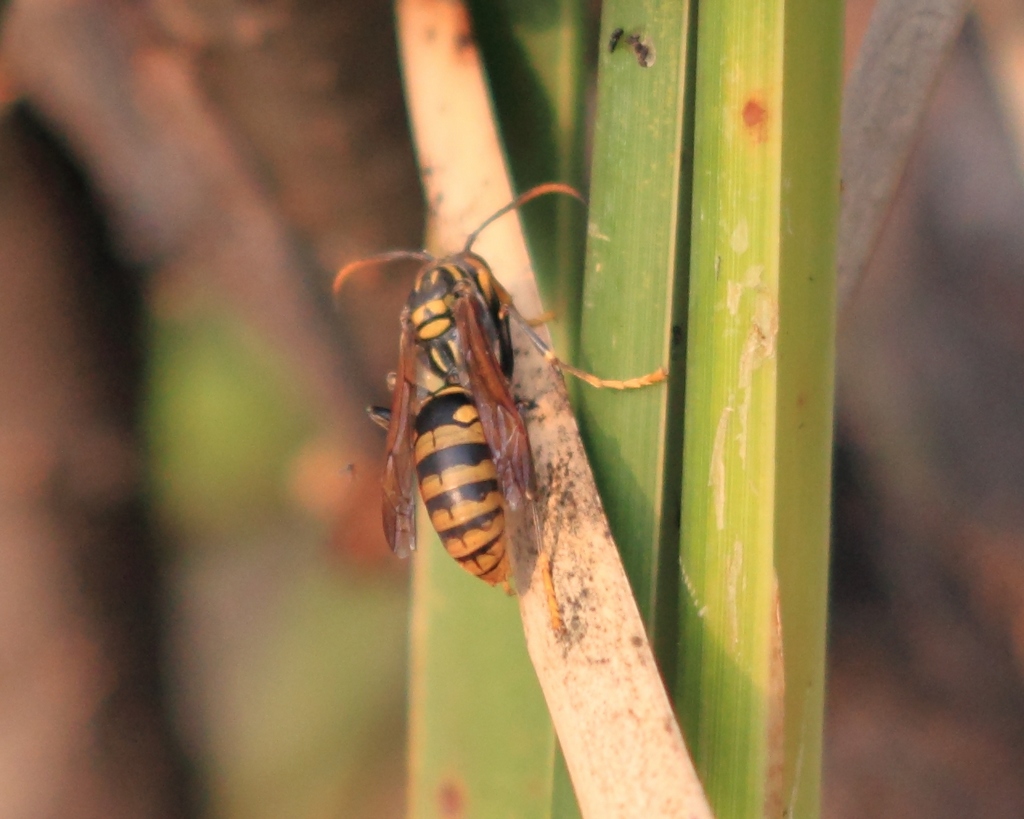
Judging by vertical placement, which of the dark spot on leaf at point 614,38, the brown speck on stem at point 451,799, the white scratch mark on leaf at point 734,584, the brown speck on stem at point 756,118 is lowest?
the brown speck on stem at point 451,799

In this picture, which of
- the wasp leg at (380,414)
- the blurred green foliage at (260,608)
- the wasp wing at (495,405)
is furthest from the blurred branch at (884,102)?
the blurred green foliage at (260,608)

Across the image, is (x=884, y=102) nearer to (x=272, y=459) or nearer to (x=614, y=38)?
(x=614, y=38)

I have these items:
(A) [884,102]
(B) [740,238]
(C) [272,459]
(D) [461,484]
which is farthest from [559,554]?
(C) [272,459]

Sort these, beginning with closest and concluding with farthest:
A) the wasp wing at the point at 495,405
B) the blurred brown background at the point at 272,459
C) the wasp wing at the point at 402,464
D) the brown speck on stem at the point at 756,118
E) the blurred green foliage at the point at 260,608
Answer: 1. the brown speck on stem at the point at 756,118
2. the wasp wing at the point at 495,405
3. the wasp wing at the point at 402,464
4. the blurred brown background at the point at 272,459
5. the blurred green foliage at the point at 260,608

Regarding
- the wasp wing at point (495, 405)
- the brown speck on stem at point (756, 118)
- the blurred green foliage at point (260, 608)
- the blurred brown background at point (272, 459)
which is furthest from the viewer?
the blurred green foliage at point (260, 608)

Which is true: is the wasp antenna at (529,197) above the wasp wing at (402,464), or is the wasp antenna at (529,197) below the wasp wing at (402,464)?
above

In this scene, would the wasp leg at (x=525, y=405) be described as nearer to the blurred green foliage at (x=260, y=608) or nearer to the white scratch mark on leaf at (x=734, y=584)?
the white scratch mark on leaf at (x=734, y=584)

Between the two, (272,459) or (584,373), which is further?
(272,459)
